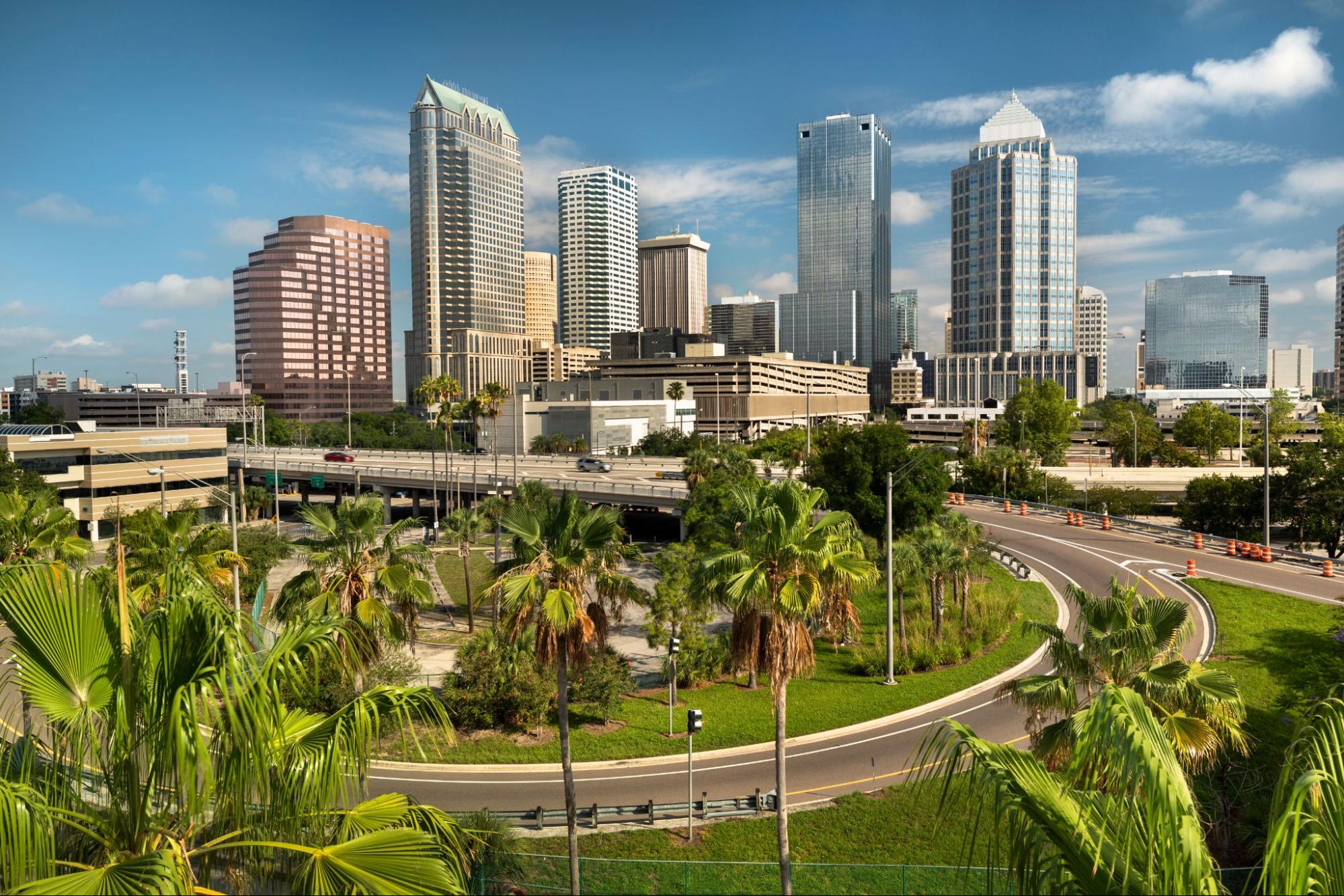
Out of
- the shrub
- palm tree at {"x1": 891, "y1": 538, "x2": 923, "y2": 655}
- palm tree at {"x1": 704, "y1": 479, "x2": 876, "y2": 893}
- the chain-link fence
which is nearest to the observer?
palm tree at {"x1": 704, "y1": 479, "x2": 876, "y2": 893}

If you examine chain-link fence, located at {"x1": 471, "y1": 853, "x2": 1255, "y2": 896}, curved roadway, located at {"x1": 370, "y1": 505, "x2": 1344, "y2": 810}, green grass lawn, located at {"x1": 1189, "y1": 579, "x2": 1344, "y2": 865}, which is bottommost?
curved roadway, located at {"x1": 370, "y1": 505, "x2": 1344, "y2": 810}

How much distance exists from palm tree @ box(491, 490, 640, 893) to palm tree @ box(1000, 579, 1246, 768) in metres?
7.71

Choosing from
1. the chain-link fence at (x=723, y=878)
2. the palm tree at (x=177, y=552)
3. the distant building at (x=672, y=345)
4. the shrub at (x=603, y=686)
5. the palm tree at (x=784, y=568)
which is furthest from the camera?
the distant building at (x=672, y=345)

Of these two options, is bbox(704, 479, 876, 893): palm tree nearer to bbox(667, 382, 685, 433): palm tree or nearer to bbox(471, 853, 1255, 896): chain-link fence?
bbox(471, 853, 1255, 896): chain-link fence

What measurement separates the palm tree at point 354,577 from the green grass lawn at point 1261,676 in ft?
56.8

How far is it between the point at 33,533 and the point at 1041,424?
113 meters

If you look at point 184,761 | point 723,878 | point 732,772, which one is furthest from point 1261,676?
point 184,761

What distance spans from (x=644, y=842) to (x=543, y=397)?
473 feet

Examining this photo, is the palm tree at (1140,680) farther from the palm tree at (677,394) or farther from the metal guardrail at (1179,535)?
the palm tree at (677,394)

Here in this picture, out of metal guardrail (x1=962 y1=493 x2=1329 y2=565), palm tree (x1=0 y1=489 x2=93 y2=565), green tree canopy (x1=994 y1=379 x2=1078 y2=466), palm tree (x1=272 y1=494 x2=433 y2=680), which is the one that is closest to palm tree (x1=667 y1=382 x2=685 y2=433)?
green tree canopy (x1=994 y1=379 x2=1078 y2=466)

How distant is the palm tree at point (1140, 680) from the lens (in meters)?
12.9

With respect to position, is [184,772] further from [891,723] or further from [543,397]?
[543,397]

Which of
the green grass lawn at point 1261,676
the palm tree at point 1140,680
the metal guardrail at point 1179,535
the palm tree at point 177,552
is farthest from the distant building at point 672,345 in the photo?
the palm tree at point 1140,680

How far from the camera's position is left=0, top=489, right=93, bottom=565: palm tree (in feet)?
71.8
